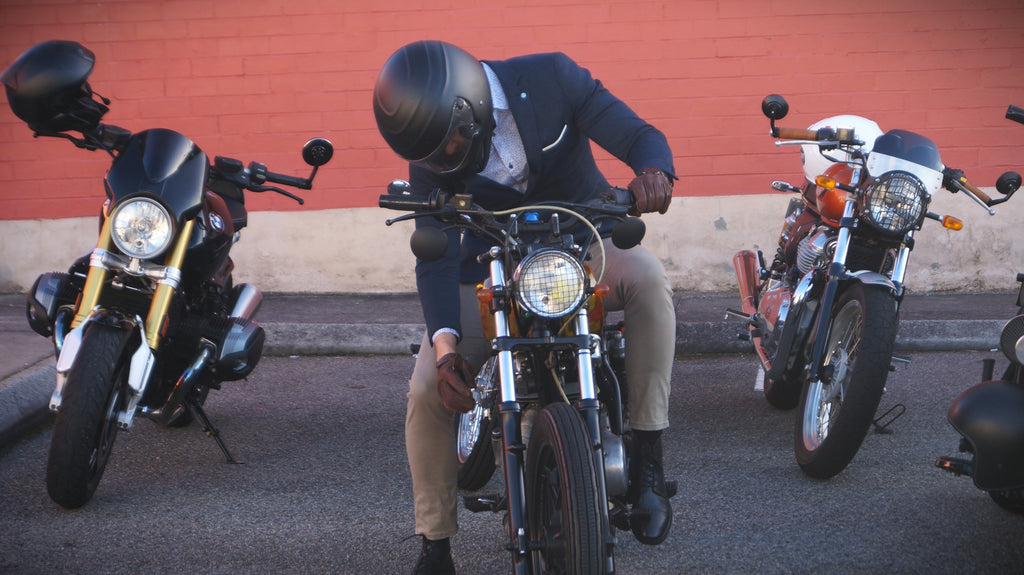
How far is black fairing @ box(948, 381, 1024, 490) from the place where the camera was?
2873 mm

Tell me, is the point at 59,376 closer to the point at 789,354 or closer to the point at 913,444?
the point at 789,354

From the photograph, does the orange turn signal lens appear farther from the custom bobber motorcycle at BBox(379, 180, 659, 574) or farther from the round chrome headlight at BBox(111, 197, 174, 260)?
the round chrome headlight at BBox(111, 197, 174, 260)

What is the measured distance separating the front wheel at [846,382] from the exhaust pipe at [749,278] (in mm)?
995

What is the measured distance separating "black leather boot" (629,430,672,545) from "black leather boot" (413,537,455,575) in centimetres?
58

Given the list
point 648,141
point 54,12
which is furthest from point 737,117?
point 54,12

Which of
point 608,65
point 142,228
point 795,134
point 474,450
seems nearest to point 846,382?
point 795,134

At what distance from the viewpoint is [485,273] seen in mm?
3451

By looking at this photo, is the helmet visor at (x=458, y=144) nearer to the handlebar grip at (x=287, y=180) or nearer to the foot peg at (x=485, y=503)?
the foot peg at (x=485, y=503)

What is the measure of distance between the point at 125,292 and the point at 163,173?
479 mm

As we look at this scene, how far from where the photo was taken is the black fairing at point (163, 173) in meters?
3.88

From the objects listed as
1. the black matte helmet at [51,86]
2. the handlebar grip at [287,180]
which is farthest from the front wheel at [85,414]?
the handlebar grip at [287,180]

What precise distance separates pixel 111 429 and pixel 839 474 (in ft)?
9.20

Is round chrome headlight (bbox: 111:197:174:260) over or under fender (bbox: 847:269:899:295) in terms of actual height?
over

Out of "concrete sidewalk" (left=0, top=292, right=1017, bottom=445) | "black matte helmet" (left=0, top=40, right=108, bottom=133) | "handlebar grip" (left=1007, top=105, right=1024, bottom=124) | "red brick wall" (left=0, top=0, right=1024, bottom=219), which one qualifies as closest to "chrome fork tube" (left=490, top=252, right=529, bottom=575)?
"handlebar grip" (left=1007, top=105, right=1024, bottom=124)
